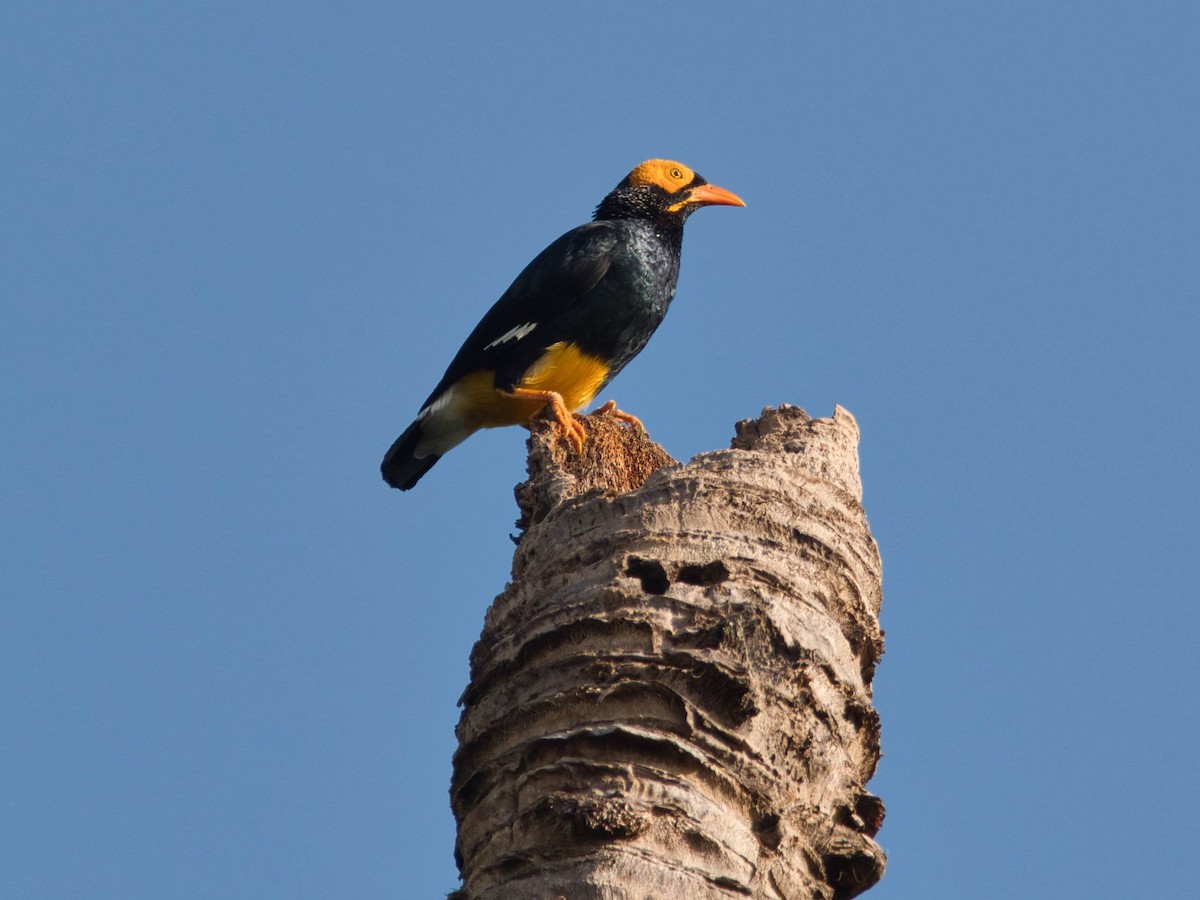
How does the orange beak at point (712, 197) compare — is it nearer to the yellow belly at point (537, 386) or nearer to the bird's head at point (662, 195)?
the bird's head at point (662, 195)

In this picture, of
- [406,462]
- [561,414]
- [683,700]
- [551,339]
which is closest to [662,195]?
[551,339]

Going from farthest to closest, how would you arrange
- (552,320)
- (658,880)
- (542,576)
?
1. (552,320)
2. (542,576)
3. (658,880)

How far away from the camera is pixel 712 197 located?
9.44 meters

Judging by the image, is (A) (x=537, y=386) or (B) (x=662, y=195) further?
(B) (x=662, y=195)

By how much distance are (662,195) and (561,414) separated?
2.96 meters

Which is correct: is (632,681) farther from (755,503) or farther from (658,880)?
(755,503)

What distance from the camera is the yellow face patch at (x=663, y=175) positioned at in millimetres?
9234

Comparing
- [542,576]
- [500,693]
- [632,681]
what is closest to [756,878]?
[632,681]

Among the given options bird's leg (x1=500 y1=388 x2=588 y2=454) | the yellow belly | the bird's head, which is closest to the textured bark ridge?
bird's leg (x1=500 y1=388 x2=588 y2=454)

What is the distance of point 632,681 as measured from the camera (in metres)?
3.66

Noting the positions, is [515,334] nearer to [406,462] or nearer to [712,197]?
[406,462]

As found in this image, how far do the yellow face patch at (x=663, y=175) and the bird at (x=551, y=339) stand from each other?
27.9 inches

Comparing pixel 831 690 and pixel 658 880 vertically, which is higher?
pixel 831 690

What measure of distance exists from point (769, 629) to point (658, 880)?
2.58 ft
